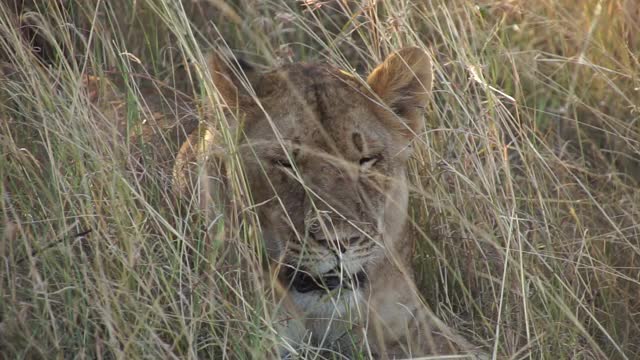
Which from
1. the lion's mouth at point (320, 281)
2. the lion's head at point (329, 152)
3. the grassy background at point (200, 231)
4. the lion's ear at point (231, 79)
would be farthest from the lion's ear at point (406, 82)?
the lion's mouth at point (320, 281)

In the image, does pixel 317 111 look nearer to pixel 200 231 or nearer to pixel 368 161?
pixel 368 161

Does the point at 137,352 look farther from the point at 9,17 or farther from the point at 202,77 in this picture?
the point at 9,17

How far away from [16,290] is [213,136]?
3.11ft

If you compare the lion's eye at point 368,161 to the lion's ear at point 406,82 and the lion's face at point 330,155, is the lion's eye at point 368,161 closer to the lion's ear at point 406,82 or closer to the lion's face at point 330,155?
the lion's face at point 330,155

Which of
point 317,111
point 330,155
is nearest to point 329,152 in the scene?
point 330,155

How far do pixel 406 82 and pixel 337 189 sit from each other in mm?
553

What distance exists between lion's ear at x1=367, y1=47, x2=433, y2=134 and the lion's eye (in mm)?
213

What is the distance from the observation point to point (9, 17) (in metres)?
4.08

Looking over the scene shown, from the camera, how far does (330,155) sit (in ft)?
12.2

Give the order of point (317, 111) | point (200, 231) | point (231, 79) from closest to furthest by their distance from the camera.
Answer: point (200, 231), point (317, 111), point (231, 79)

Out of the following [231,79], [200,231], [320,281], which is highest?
[231,79]

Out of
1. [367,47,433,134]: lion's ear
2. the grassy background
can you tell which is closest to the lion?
[367,47,433,134]: lion's ear

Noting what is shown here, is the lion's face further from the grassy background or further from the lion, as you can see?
the grassy background

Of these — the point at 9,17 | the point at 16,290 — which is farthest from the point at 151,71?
the point at 16,290
